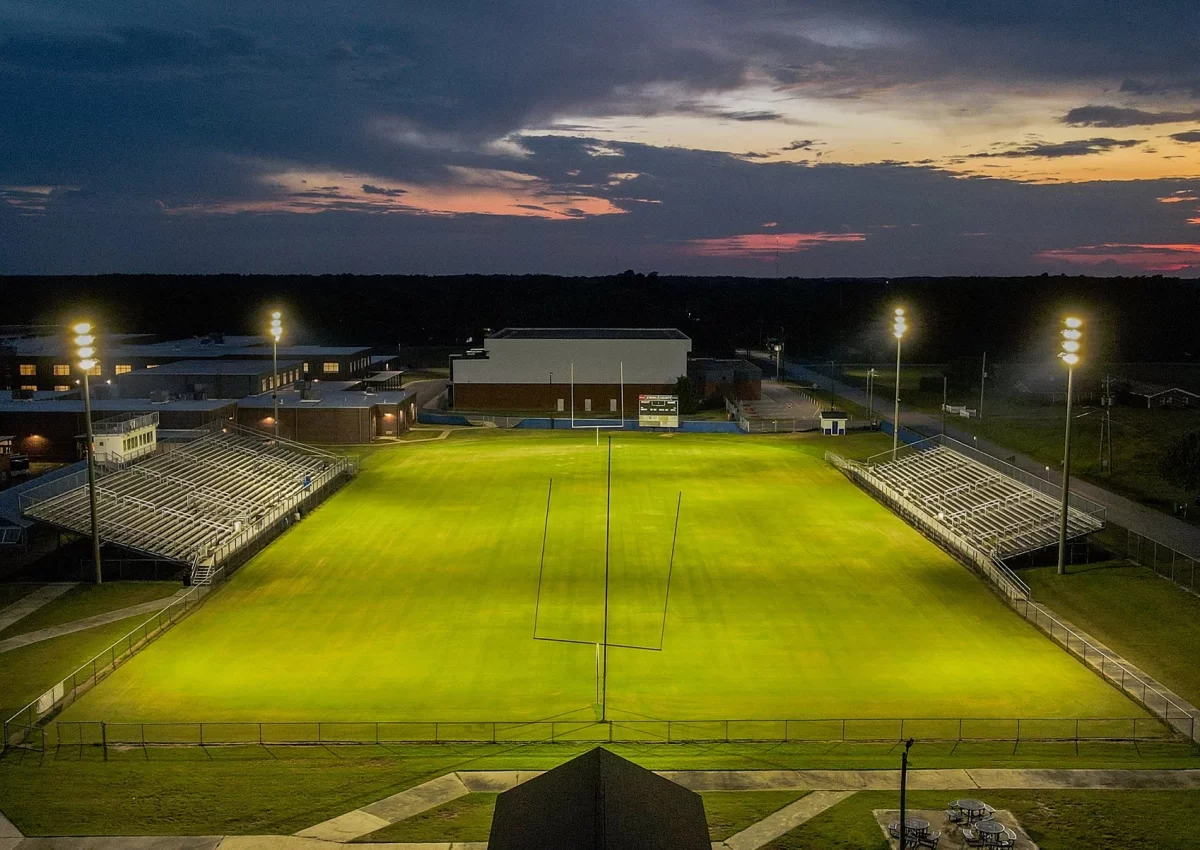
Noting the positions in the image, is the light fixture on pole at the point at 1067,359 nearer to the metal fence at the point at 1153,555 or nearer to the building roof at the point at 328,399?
the metal fence at the point at 1153,555

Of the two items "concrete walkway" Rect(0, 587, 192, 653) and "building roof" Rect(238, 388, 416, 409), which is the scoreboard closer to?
"building roof" Rect(238, 388, 416, 409)

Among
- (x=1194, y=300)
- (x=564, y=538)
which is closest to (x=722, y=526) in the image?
(x=564, y=538)

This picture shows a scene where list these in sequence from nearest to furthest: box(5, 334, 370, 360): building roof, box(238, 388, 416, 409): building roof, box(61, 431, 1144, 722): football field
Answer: box(61, 431, 1144, 722): football field
box(238, 388, 416, 409): building roof
box(5, 334, 370, 360): building roof

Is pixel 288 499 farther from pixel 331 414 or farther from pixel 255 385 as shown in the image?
pixel 255 385

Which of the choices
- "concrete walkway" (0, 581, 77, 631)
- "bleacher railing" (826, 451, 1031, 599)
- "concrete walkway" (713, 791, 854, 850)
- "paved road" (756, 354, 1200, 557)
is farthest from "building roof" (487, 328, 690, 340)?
"concrete walkway" (713, 791, 854, 850)

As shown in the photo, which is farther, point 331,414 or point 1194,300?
point 1194,300

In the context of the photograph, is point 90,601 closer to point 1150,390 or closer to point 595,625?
point 595,625
